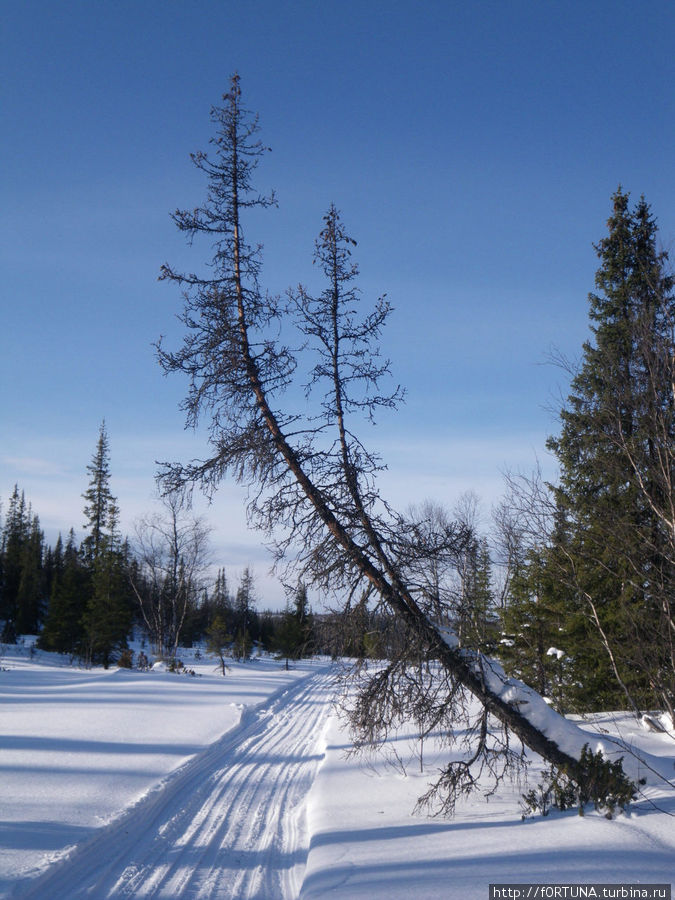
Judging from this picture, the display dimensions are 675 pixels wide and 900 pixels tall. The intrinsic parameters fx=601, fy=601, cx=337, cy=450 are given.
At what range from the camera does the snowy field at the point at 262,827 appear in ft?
17.5

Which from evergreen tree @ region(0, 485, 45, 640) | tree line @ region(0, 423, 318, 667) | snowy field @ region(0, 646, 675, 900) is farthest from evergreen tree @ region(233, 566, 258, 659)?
snowy field @ region(0, 646, 675, 900)

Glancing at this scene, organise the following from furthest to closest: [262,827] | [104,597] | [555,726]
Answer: [104,597]
[555,726]
[262,827]

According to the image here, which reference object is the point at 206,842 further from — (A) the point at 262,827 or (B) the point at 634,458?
(B) the point at 634,458

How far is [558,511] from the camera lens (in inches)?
385

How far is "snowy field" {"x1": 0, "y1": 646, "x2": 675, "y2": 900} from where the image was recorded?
5.34 meters

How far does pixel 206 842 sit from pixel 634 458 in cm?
712

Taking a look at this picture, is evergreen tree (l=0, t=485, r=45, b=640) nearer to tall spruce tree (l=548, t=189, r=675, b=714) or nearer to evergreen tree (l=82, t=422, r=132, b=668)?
evergreen tree (l=82, t=422, r=132, b=668)

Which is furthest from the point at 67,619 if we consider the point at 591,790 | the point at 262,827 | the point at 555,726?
the point at 591,790

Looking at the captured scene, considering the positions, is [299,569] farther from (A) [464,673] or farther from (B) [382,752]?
(B) [382,752]

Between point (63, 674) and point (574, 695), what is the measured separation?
1920 centimetres

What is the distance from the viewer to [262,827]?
7422mm

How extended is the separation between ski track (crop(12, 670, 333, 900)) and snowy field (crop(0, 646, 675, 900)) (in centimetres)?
2

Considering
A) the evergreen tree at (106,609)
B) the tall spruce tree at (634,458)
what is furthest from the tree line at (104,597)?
the tall spruce tree at (634,458)

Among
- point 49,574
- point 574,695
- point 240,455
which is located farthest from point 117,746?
point 49,574
